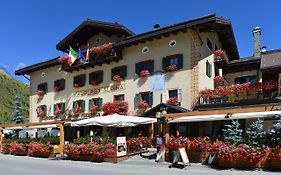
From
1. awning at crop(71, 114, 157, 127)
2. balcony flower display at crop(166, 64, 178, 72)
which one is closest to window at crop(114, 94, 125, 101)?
balcony flower display at crop(166, 64, 178, 72)

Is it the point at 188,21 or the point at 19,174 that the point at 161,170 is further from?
the point at 188,21

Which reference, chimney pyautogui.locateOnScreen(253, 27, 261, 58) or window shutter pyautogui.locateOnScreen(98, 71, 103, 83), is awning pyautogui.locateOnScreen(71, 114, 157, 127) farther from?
chimney pyautogui.locateOnScreen(253, 27, 261, 58)

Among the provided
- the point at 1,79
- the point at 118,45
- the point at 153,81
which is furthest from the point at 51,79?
the point at 1,79

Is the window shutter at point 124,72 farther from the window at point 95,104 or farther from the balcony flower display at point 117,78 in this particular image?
the window at point 95,104

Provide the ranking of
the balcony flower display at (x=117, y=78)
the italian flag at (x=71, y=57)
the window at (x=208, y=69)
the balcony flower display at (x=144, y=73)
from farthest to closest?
the italian flag at (x=71, y=57), the balcony flower display at (x=117, y=78), the balcony flower display at (x=144, y=73), the window at (x=208, y=69)

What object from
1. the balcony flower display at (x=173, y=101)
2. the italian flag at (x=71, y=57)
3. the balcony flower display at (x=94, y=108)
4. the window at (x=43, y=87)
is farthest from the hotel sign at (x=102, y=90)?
the window at (x=43, y=87)

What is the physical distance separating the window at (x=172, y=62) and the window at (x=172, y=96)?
1.53 meters

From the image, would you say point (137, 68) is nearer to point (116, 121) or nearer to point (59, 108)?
point (116, 121)

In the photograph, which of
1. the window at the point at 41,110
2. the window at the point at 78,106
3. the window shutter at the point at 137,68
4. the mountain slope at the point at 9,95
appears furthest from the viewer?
the mountain slope at the point at 9,95

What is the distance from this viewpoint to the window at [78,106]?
98.2 ft

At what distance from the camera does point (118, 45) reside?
2688 centimetres

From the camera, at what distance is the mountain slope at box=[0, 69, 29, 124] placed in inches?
2471

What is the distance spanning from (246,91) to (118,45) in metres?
10.4

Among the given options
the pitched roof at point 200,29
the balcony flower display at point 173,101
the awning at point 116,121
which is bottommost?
the awning at point 116,121
